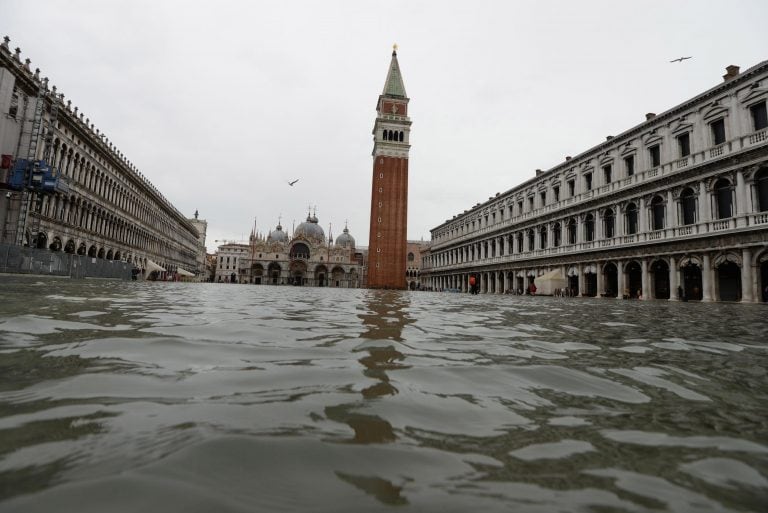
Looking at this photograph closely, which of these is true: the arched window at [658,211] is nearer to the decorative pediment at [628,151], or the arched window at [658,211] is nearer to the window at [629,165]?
the window at [629,165]

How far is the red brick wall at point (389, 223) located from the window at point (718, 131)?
36.6 m

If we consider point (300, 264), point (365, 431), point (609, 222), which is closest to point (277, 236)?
point (300, 264)

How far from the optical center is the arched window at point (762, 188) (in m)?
19.4

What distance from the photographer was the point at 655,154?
2628cm

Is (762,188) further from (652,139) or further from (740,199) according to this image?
(652,139)

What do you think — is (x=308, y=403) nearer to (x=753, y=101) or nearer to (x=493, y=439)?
(x=493, y=439)

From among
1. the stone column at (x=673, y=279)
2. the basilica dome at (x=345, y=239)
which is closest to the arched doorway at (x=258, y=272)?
the basilica dome at (x=345, y=239)

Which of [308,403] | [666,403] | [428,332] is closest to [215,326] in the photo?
[428,332]

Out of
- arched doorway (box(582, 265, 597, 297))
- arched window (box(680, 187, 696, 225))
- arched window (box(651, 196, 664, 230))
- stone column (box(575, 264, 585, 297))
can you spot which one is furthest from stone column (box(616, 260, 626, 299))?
arched window (box(680, 187, 696, 225))

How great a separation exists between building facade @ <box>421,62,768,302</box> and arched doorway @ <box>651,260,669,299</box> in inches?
2.3

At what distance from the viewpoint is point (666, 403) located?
207 centimetres

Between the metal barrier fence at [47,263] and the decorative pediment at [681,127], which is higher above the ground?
the decorative pediment at [681,127]

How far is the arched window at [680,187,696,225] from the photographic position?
75.9ft

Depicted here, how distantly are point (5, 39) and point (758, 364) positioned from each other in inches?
1402
